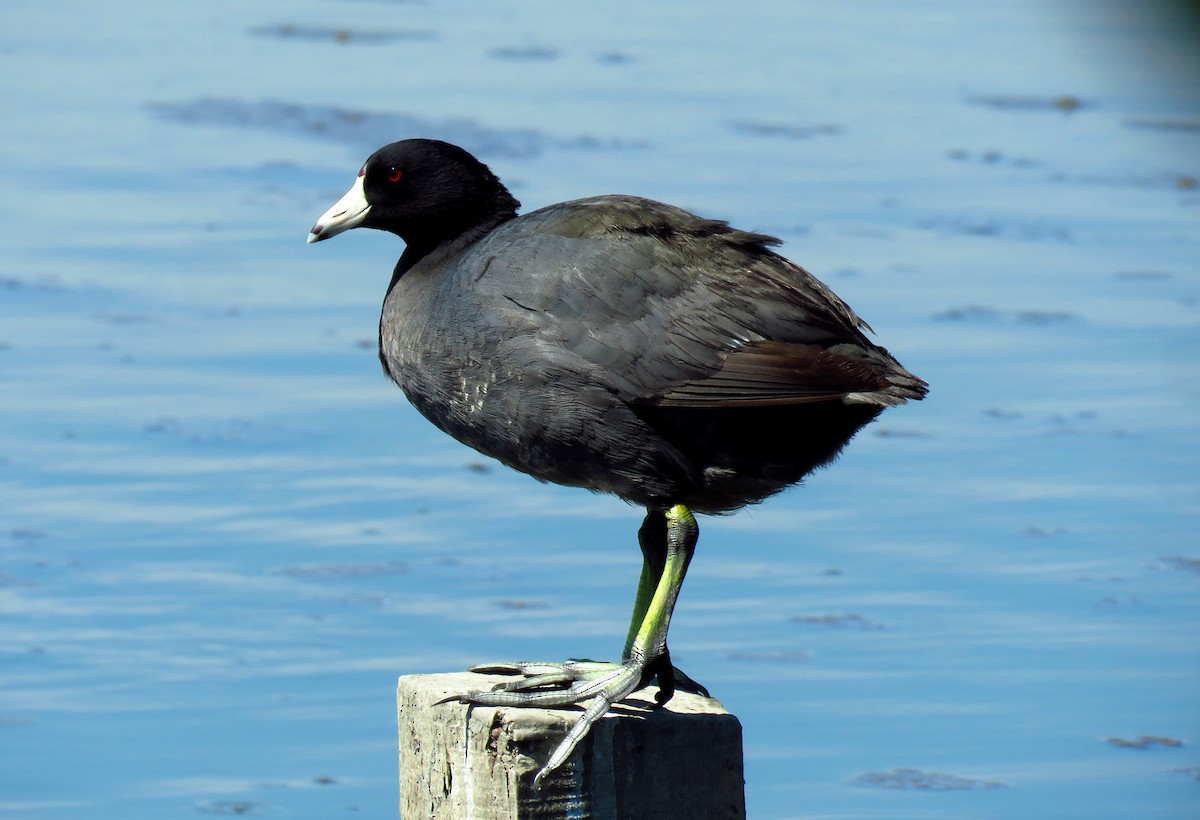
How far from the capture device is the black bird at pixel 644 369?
301cm

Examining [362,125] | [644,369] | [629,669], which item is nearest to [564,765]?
[629,669]

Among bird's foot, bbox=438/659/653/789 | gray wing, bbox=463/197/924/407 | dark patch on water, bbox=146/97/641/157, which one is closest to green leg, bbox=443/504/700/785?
bird's foot, bbox=438/659/653/789

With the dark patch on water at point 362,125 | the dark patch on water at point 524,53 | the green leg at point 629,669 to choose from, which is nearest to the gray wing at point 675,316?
the green leg at point 629,669

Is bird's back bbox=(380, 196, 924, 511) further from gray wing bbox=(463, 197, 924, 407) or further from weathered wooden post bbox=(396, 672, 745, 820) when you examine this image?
weathered wooden post bbox=(396, 672, 745, 820)

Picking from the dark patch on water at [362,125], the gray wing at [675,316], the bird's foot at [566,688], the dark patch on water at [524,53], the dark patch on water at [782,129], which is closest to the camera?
the bird's foot at [566,688]

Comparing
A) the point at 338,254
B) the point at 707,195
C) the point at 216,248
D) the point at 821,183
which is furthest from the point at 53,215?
the point at 821,183

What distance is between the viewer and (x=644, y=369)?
9.95ft

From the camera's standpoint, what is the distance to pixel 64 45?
1229 cm

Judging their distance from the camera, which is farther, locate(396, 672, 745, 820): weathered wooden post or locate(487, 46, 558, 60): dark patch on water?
locate(487, 46, 558, 60): dark patch on water

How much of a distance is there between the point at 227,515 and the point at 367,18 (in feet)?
24.3

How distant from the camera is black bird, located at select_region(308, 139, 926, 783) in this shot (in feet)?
9.86

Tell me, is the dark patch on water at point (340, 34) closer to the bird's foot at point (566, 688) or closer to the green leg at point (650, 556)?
the green leg at point (650, 556)

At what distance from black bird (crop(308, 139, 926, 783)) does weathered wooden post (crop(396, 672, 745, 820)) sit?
0.19m

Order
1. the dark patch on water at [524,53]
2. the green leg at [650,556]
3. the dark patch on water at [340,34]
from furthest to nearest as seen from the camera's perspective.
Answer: the dark patch on water at [340,34], the dark patch on water at [524,53], the green leg at [650,556]
